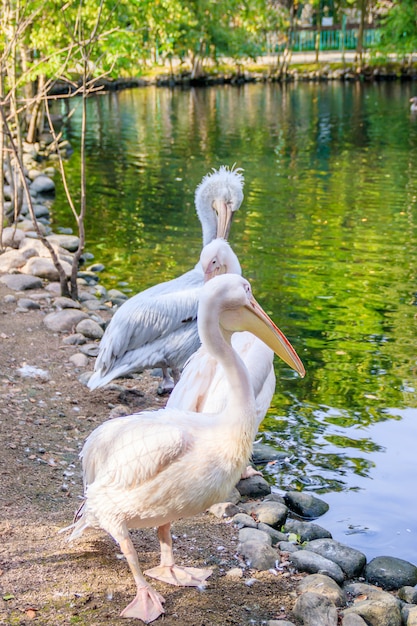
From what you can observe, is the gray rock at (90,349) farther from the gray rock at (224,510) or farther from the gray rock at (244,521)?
the gray rock at (244,521)

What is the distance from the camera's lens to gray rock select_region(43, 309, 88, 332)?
6648mm

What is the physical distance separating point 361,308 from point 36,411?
3.83m

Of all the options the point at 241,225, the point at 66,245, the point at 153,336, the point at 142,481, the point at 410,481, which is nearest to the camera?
the point at 142,481

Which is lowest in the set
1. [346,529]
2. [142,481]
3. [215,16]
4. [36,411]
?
[346,529]

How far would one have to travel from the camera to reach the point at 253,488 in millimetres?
4551

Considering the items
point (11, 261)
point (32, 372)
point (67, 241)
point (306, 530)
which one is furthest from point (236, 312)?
point (67, 241)

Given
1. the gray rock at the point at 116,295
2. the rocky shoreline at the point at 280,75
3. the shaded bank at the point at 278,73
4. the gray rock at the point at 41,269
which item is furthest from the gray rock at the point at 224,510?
the rocky shoreline at the point at 280,75

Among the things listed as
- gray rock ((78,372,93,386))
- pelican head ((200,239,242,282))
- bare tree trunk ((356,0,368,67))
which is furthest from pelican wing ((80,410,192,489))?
bare tree trunk ((356,0,368,67))

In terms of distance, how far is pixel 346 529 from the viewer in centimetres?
441

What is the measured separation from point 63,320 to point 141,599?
392 centimetres

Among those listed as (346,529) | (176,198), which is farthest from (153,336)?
(176,198)

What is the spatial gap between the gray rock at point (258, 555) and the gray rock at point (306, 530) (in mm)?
423

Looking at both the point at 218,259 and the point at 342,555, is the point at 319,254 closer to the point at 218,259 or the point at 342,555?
the point at 218,259

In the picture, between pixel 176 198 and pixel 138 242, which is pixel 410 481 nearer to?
pixel 138 242
